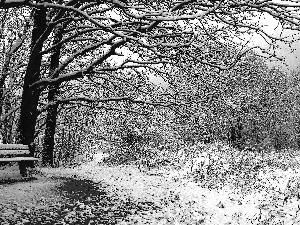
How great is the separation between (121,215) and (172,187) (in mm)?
3607

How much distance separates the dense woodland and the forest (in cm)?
5

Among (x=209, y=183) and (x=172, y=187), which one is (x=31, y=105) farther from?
(x=209, y=183)

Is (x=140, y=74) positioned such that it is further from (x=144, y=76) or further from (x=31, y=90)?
(x=31, y=90)

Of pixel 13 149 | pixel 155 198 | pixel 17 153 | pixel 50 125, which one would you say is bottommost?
pixel 155 198

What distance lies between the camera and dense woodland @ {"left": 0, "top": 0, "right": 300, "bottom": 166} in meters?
6.51

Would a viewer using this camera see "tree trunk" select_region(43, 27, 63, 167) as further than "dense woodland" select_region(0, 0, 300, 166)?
Yes

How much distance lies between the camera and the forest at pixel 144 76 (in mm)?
6508

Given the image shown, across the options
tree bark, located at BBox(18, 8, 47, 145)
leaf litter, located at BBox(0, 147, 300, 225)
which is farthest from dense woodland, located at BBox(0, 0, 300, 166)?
leaf litter, located at BBox(0, 147, 300, 225)

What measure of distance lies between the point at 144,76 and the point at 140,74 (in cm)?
114

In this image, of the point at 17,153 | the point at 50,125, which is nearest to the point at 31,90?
the point at 17,153

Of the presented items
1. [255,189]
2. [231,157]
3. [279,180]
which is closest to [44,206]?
[255,189]

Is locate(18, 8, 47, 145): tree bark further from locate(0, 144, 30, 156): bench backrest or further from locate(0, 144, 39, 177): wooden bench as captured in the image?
locate(0, 144, 30, 156): bench backrest

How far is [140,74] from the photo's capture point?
36.1ft

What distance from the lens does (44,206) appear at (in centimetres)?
698
